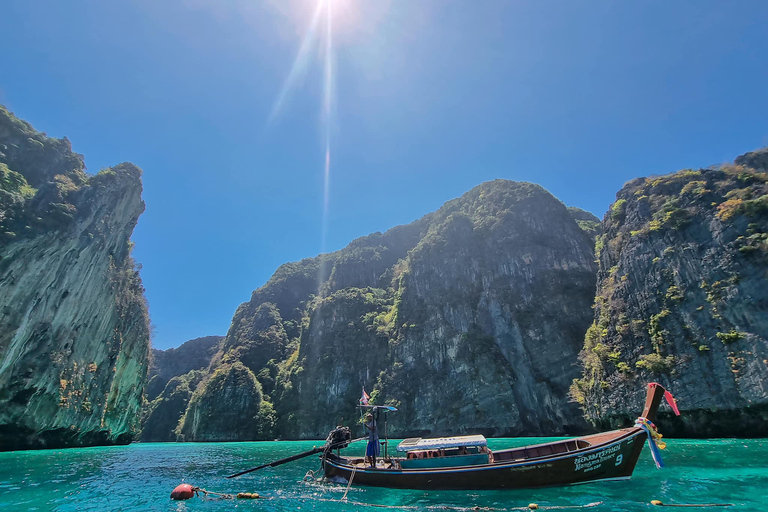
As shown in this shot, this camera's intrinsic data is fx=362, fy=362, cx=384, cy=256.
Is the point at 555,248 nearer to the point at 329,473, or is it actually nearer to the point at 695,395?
the point at 695,395

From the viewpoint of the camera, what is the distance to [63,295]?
47.2m

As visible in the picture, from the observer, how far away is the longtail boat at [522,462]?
649 inches

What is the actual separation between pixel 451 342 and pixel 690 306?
46.6m

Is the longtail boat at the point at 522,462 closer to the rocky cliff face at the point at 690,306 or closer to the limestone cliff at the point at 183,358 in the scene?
the rocky cliff face at the point at 690,306

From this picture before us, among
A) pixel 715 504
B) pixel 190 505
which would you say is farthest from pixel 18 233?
pixel 715 504

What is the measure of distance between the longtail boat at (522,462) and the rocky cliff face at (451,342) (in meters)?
52.2

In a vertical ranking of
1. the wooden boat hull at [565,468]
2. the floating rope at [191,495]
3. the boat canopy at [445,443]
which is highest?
the boat canopy at [445,443]

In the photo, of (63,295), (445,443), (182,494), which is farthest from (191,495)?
(63,295)

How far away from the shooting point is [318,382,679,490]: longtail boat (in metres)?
16.5

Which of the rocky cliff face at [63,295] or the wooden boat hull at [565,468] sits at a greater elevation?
the rocky cliff face at [63,295]

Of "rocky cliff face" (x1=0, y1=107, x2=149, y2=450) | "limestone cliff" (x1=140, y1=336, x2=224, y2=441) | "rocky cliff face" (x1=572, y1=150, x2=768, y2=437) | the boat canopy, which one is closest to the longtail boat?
the boat canopy

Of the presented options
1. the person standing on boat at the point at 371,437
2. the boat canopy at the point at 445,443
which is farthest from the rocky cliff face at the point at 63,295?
the boat canopy at the point at 445,443

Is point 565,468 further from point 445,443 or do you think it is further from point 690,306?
point 690,306

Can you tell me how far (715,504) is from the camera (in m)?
13.1
